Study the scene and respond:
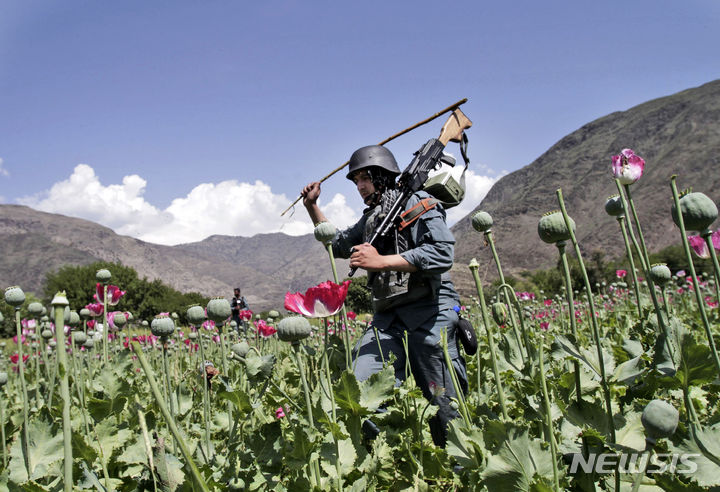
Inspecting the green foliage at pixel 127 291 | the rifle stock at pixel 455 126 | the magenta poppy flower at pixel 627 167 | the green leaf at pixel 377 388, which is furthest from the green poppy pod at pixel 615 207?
the green foliage at pixel 127 291

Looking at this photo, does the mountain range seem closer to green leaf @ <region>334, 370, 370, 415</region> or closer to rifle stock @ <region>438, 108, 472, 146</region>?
rifle stock @ <region>438, 108, 472, 146</region>

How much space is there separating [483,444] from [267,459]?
0.58 meters

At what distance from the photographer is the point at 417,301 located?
2.28 meters

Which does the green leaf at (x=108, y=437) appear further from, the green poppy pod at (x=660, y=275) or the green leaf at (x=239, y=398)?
the green poppy pod at (x=660, y=275)

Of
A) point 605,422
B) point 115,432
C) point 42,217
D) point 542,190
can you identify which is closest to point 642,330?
point 605,422

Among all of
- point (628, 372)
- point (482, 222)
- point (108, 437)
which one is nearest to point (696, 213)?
point (628, 372)

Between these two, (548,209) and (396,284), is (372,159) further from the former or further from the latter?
(548,209)

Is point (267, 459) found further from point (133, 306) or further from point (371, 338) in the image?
point (133, 306)

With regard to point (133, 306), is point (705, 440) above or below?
below

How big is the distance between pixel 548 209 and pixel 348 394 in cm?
7379

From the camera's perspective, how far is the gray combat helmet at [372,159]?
8.64 feet

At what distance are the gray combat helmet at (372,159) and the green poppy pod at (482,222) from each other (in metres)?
1.11

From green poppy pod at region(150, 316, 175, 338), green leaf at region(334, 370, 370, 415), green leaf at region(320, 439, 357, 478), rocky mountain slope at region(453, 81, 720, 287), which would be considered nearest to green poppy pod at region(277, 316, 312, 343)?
green leaf at region(334, 370, 370, 415)

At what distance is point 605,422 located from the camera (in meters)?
1.00
